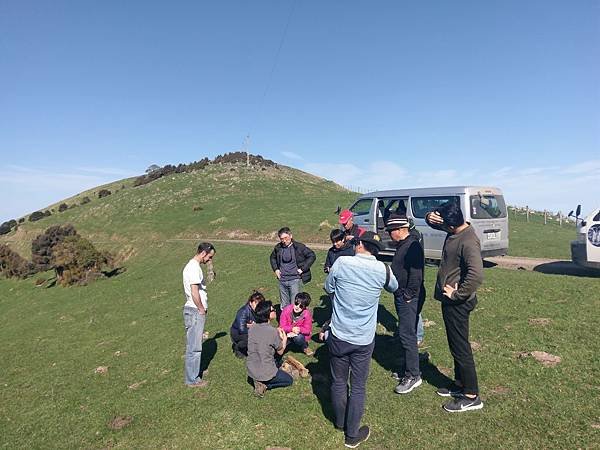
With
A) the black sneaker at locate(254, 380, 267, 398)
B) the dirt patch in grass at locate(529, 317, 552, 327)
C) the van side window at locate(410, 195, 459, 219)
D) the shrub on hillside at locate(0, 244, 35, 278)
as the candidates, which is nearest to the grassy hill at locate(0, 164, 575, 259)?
the shrub on hillside at locate(0, 244, 35, 278)

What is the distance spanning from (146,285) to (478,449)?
1884cm

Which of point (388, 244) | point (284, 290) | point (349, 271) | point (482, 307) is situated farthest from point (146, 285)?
point (349, 271)

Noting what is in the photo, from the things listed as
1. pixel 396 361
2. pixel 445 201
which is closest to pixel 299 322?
pixel 396 361

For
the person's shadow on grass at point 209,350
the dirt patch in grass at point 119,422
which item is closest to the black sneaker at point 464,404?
the person's shadow on grass at point 209,350

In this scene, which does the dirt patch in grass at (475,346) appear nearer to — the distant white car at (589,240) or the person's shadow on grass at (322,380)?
the person's shadow on grass at (322,380)

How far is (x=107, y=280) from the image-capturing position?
24797mm

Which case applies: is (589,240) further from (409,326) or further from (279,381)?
(279,381)

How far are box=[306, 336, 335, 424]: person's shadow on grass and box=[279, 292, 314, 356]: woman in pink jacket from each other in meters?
0.28

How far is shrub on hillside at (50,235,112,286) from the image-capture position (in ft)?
83.1

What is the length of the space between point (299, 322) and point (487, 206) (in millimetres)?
9034

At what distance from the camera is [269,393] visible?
20.2 ft

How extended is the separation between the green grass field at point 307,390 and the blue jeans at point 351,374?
0.47m

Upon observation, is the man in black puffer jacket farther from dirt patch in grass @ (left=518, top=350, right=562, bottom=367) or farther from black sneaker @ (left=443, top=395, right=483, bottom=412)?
dirt patch in grass @ (left=518, top=350, right=562, bottom=367)

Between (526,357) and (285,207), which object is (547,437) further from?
(285,207)
